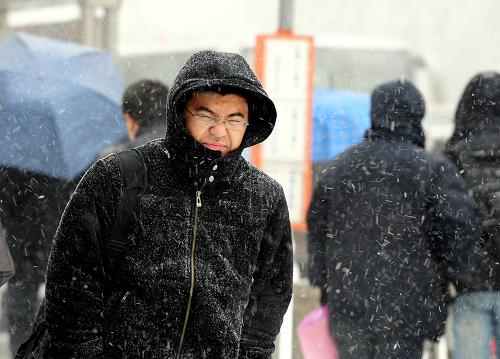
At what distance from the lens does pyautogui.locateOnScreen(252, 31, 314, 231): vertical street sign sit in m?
7.00

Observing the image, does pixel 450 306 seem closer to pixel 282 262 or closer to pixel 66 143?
pixel 282 262

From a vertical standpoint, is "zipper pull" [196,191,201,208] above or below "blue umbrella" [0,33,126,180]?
above

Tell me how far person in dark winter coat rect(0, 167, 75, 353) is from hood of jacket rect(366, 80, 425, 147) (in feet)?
7.33

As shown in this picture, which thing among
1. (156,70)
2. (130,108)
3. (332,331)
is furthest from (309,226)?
(156,70)

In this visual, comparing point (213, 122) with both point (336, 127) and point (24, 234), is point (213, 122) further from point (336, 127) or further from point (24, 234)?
point (336, 127)

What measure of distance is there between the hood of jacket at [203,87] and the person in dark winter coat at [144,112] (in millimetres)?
2672

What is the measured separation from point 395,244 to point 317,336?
29.3 inches

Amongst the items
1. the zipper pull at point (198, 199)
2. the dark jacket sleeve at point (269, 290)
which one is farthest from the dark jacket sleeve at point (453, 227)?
the zipper pull at point (198, 199)

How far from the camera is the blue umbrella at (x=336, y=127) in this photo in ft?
28.9

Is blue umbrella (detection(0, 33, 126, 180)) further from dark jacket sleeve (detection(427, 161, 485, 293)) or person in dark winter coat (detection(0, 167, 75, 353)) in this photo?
dark jacket sleeve (detection(427, 161, 485, 293))

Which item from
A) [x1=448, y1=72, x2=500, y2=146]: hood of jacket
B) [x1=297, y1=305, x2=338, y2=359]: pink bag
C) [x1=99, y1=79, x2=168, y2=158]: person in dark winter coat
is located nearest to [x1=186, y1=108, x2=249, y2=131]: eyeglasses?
[x1=297, y1=305, x2=338, y2=359]: pink bag

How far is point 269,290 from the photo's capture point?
334cm

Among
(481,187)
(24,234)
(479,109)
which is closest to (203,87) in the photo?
(481,187)

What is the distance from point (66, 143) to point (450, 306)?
2.77 metres
